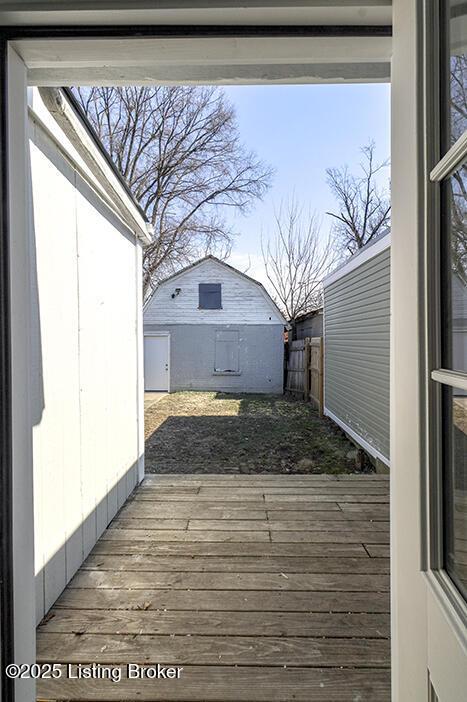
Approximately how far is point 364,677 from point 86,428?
1865 mm

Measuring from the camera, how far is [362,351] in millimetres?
5352

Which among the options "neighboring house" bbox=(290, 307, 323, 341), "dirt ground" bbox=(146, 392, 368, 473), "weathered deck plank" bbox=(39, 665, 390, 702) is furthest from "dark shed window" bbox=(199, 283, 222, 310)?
"weathered deck plank" bbox=(39, 665, 390, 702)

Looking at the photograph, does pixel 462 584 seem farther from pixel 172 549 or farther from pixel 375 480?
pixel 375 480

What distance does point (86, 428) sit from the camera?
2379mm

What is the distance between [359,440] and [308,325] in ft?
21.0

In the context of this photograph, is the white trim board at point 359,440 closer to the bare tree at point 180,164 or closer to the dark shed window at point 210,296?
the dark shed window at point 210,296

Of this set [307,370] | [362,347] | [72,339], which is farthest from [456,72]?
[307,370]

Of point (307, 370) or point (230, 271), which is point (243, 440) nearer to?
point (307, 370)

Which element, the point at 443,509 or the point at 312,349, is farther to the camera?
the point at 312,349

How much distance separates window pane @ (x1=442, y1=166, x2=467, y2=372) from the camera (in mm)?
676

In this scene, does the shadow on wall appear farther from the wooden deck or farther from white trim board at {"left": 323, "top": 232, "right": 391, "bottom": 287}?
white trim board at {"left": 323, "top": 232, "right": 391, "bottom": 287}

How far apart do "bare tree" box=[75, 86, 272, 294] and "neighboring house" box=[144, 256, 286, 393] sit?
7.39 feet

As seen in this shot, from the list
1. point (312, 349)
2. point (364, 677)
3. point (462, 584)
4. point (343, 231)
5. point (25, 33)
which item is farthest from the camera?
point (343, 231)

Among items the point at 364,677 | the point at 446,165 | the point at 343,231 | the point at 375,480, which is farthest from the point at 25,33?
the point at 343,231
